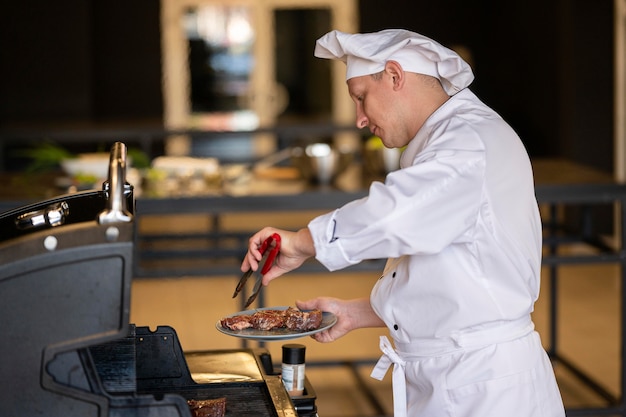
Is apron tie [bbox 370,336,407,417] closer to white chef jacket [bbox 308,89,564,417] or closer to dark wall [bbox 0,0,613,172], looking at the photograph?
white chef jacket [bbox 308,89,564,417]

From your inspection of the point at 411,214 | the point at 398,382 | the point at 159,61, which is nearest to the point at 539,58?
the point at 159,61

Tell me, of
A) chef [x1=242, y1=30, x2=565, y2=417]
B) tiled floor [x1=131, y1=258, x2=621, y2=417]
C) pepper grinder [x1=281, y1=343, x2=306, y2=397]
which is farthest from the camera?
tiled floor [x1=131, y1=258, x2=621, y2=417]

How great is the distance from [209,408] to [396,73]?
2.54 feet

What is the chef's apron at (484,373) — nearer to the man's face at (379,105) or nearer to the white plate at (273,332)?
the white plate at (273,332)

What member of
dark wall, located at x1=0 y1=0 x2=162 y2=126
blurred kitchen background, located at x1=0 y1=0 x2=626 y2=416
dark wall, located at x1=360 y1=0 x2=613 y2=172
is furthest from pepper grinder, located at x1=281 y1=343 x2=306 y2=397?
dark wall, located at x1=0 y1=0 x2=162 y2=126

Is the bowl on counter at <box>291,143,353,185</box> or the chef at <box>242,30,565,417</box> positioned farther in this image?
the bowl on counter at <box>291,143,353,185</box>

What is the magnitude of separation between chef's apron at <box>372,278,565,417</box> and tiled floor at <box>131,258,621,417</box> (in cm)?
231

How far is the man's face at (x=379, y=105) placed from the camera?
79.2 inches

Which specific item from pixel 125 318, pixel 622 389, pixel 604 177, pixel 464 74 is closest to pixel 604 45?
pixel 604 177

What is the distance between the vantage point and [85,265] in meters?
1.35

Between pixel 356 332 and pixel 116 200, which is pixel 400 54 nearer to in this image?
pixel 116 200

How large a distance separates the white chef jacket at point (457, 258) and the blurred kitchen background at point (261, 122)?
2.04 meters

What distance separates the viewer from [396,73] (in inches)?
78.3

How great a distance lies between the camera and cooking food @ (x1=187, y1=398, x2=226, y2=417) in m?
1.73
